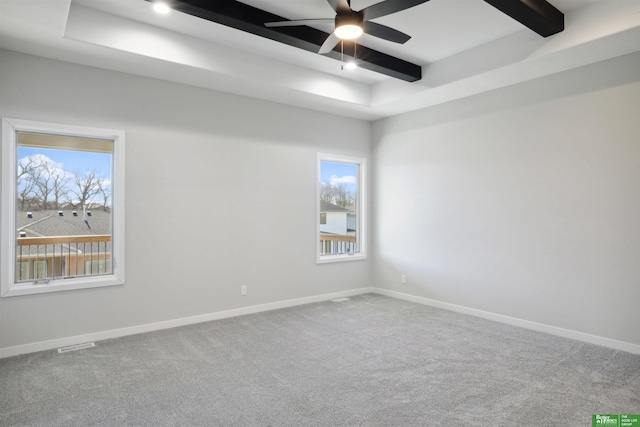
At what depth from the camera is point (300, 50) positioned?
4012 millimetres

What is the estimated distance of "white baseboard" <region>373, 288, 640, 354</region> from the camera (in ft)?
11.5

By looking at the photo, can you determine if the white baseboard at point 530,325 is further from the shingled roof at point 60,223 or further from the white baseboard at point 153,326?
the shingled roof at point 60,223

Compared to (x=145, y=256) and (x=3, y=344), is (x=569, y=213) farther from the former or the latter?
(x=3, y=344)

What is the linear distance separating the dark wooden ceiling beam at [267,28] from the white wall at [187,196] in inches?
54.0

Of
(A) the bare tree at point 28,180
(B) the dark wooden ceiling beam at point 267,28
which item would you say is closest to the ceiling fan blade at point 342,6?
(B) the dark wooden ceiling beam at point 267,28

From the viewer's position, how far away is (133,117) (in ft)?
13.0

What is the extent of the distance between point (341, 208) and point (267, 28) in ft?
10.5

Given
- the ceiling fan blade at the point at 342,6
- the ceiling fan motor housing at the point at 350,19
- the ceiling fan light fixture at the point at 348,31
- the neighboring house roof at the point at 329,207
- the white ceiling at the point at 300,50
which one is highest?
the white ceiling at the point at 300,50

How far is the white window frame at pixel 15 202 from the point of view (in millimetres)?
3332

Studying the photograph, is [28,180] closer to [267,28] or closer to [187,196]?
[187,196]

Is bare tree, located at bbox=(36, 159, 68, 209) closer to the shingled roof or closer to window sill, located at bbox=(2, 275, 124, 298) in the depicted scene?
the shingled roof

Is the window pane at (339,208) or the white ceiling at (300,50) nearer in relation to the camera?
the white ceiling at (300,50)

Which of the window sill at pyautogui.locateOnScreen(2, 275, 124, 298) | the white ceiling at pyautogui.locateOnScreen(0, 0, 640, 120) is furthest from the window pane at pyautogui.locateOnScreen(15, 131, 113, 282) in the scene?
the white ceiling at pyautogui.locateOnScreen(0, 0, 640, 120)

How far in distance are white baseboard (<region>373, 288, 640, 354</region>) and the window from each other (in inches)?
40.3
